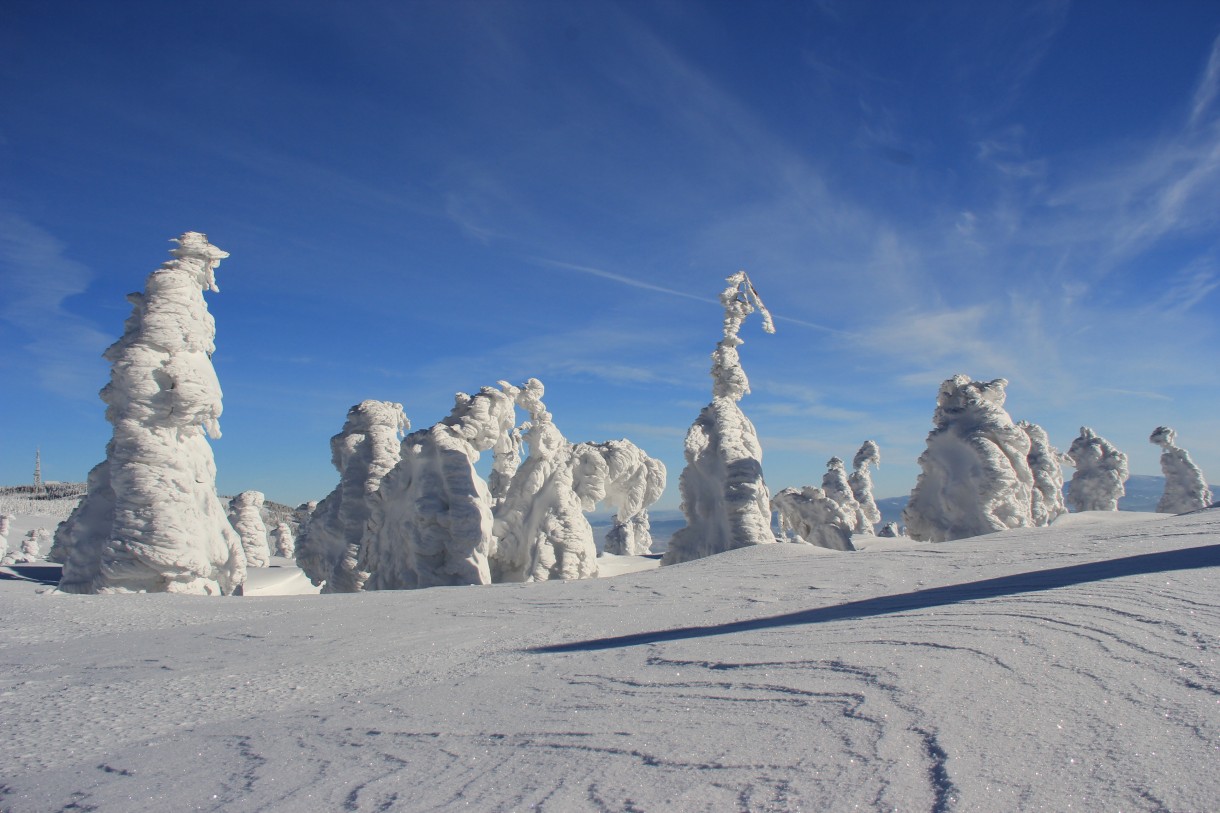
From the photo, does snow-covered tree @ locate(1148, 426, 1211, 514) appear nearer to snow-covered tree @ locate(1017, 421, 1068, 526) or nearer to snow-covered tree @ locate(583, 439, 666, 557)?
snow-covered tree @ locate(1017, 421, 1068, 526)

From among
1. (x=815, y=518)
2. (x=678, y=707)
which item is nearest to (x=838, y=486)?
(x=815, y=518)

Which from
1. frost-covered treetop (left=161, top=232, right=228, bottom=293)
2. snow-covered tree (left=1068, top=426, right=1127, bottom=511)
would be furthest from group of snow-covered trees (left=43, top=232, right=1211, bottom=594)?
snow-covered tree (left=1068, top=426, right=1127, bottom=511)

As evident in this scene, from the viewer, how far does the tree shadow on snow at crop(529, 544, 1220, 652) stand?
14.8 ft

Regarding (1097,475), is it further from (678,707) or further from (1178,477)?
(678,707)

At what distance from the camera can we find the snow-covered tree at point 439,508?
12.4 meters

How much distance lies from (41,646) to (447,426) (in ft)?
25.8

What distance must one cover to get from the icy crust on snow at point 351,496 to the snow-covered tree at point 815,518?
12.0m

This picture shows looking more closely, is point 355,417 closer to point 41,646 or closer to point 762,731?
point 41,646

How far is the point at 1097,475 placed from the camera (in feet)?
102

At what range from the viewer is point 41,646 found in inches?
221

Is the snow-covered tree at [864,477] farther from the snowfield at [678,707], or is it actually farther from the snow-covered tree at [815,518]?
the snowfield at [678,707]

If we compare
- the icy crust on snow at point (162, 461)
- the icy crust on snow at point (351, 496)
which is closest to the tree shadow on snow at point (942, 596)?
the icy crust on snow at point (162, 461)

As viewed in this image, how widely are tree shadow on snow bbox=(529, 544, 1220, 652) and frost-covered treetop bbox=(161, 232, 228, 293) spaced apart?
35.3 ft

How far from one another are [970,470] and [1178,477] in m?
20.5
